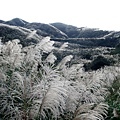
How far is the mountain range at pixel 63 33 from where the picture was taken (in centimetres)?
6330

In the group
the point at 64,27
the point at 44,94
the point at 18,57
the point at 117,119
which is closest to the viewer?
the point at 44,94

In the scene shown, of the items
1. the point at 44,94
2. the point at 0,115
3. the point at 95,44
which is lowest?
the point at 95,44

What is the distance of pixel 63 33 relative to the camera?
395ft

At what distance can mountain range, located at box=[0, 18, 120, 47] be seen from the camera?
6330 cm

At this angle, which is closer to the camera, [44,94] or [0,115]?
[44,94]

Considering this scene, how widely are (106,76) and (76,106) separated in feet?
19.0

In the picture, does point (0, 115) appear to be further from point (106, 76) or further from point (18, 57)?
point (106, 76)

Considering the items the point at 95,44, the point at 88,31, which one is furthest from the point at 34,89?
the point at 88,31

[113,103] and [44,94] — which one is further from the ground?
[44,94]

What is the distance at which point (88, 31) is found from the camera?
123 meters

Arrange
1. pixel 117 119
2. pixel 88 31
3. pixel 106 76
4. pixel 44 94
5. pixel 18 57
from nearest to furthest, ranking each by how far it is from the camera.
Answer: pixel 44 94, pixel 117 119, pixel 18 57, pixel 106 76, pixel 88 31

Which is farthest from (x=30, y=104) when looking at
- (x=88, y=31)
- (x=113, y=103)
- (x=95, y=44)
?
(x=88, y=31)

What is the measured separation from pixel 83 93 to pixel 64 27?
133014mm

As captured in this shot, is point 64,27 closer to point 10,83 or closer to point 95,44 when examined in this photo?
point 95,44
